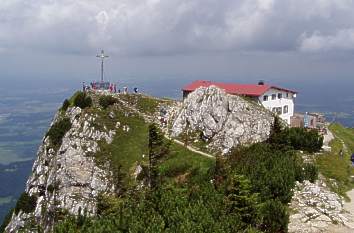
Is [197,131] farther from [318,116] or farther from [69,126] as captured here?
[318,116]

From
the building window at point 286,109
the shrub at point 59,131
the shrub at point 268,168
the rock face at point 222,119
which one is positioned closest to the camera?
the shrub at point 268,168

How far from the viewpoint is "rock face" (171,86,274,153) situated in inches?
2611

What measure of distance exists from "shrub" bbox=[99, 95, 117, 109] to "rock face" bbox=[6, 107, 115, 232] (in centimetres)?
376

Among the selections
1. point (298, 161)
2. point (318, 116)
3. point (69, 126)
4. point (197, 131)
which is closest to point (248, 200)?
point (298, 161)

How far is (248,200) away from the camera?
128 ft

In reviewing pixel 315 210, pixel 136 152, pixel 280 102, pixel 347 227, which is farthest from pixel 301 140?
pixel 280 102

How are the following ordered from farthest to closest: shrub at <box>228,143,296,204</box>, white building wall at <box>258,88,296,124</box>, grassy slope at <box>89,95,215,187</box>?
1. white building wall at <box>258,88,296,124</box>
2. grassy slope at <box>89,95,215,187</box>
3. shrub at <box>228,143,296,204</box>

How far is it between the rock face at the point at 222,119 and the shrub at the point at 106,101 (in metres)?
9.69

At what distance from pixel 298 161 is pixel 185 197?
61.7 feet

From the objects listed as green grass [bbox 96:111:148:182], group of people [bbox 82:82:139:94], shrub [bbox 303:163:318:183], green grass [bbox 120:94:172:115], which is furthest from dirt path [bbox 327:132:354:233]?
group of people [bbox 82:82:139:94]

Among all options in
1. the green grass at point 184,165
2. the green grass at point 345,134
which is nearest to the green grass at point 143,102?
the green grass at point 184,165

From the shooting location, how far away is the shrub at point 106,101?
72794 mm

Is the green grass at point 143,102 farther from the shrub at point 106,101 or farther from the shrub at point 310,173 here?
the shrub at point 310,173

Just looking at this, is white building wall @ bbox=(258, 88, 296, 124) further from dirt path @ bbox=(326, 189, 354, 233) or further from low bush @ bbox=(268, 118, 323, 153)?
dirt path @ bbox=(326, 189, 354, 233)
